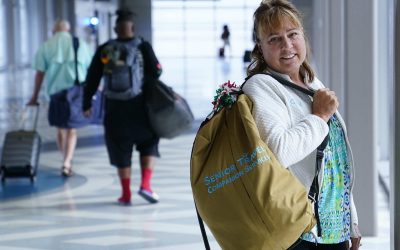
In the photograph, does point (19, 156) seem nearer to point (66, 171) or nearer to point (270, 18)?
point (66, 171)

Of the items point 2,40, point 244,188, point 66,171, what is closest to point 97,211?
point 66,171

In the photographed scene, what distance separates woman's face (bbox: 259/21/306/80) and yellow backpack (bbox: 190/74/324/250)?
185 millimetres

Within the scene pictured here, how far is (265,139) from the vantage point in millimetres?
2814

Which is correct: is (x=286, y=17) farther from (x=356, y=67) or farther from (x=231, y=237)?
(x=356, y=67)

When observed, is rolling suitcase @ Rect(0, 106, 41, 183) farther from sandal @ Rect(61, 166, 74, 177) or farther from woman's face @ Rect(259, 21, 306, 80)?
woman's face @ Rect(259, 21, 306, 80)

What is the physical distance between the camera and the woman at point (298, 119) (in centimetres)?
284

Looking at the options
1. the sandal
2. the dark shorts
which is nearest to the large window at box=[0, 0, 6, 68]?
the sandal

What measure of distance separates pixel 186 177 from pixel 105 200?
1.63 m

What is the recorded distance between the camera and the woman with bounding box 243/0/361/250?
2.84m

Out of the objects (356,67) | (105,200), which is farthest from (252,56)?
(105,200)

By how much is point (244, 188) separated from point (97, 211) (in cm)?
553

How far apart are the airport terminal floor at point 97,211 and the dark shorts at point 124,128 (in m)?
0.49

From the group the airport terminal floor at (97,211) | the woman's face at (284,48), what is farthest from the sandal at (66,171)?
the woman's face at (284,48)

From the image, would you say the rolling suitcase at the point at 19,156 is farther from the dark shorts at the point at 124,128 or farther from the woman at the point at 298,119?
the woman at the point at 298,119
